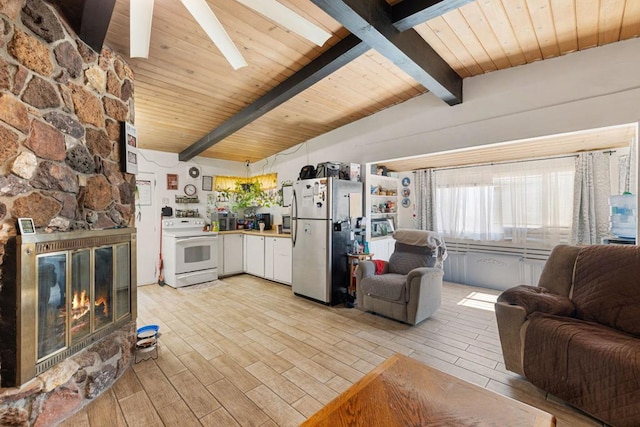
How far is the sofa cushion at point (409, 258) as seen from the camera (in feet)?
11.5

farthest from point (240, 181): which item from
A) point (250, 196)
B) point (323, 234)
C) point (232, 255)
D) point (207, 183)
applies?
point (323, 234)

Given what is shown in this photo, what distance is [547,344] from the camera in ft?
6.11

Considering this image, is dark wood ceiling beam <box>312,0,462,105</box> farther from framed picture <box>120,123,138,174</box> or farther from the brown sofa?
the brown sofa

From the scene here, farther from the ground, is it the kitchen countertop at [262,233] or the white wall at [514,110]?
the white wall at [514,110]

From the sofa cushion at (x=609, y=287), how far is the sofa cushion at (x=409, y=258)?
1.49 metres

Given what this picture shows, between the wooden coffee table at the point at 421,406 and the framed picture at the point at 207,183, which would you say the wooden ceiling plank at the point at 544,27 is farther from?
the framed picture at the point at 207,183

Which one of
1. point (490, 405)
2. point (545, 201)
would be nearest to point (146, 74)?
point (490, 405)

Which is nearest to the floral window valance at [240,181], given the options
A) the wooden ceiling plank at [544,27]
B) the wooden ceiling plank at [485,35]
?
the wooden ceiling plank at [485,35]

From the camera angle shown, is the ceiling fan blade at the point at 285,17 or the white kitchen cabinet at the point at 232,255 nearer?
the ceiling fan blade at the point at 285,17

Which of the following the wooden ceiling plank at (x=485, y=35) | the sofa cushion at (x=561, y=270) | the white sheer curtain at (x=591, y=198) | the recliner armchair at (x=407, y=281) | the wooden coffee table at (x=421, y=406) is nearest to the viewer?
the wooden coffee table at (x=421, y=406)

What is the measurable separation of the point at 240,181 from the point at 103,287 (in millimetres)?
4121

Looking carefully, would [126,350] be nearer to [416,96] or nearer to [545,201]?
[416,96]

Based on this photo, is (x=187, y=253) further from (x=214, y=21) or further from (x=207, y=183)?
(x=214, y=21)

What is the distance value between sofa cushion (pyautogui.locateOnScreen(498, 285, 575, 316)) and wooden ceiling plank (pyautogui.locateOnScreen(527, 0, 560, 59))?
2.16m
